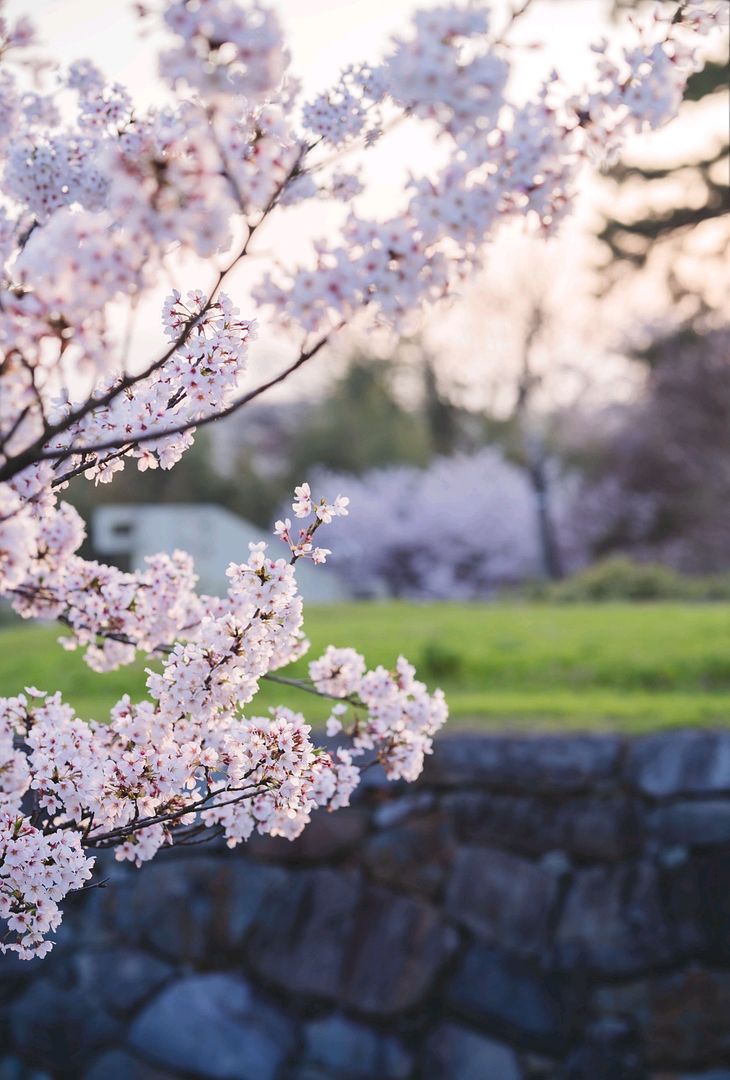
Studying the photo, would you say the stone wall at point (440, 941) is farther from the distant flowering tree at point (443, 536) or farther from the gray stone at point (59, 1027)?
the distant flowering tree at point (443, 536)

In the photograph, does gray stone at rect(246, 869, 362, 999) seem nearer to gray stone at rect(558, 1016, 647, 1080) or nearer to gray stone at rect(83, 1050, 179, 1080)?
gray stone at rect(83, 1050, 179, 1080)

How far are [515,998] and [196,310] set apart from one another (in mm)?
4320

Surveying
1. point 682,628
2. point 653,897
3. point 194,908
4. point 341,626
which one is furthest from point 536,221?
point 341,626

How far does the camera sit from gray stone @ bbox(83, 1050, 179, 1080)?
20.0ft

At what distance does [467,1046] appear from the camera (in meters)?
5.87

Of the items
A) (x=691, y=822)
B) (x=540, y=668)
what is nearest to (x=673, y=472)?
(x=540, y=668)

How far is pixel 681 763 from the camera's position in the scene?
5.97m

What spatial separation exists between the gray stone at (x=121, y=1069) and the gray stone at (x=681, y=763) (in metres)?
2.78

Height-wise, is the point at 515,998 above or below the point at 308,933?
below

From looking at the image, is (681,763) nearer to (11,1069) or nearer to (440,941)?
(440,941)

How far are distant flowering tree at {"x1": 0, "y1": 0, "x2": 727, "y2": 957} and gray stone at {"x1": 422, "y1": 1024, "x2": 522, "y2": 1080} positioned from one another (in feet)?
9.96

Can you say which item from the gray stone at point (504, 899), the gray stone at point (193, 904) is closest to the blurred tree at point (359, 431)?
the gray stone at point (193, 904)

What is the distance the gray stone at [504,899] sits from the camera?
5.97 m

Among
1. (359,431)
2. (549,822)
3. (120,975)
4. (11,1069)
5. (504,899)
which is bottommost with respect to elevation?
(11,1069)
